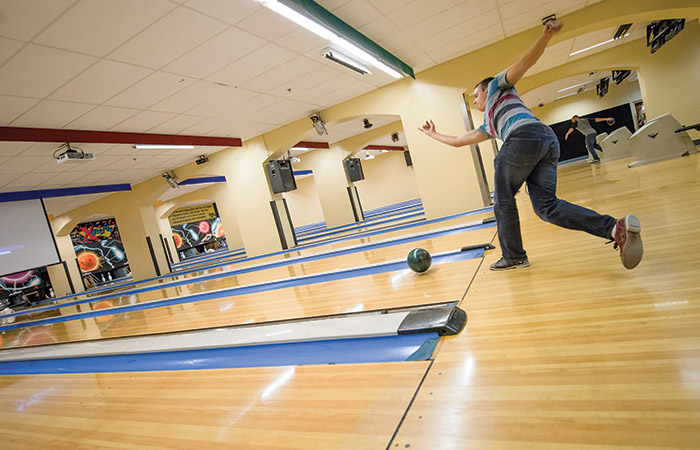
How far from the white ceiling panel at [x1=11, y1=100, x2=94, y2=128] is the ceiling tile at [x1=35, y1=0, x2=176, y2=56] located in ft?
4.66

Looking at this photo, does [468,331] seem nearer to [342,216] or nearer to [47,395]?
[47,395]

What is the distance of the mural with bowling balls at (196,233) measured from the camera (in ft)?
60.3

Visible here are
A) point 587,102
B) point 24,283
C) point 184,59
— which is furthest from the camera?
point 587,102

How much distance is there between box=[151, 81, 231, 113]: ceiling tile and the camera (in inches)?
192

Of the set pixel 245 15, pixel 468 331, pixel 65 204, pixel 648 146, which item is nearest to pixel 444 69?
pixel 648 146

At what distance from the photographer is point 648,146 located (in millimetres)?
6129

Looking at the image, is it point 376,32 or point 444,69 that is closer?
point 376,32

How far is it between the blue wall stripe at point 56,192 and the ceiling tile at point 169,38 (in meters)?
6.51

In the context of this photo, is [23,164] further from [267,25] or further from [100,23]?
[267,25]

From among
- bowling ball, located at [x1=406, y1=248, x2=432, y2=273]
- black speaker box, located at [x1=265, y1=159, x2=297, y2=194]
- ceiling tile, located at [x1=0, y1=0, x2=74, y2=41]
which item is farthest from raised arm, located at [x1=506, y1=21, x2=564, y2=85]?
black speaker box, located at [x1=265, y1=159, x2=297, y2=194]

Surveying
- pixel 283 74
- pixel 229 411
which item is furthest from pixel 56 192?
pixel 229 411

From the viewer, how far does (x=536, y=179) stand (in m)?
2.12

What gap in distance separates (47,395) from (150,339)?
767mm

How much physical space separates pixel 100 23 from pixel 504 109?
3328 millimetres
